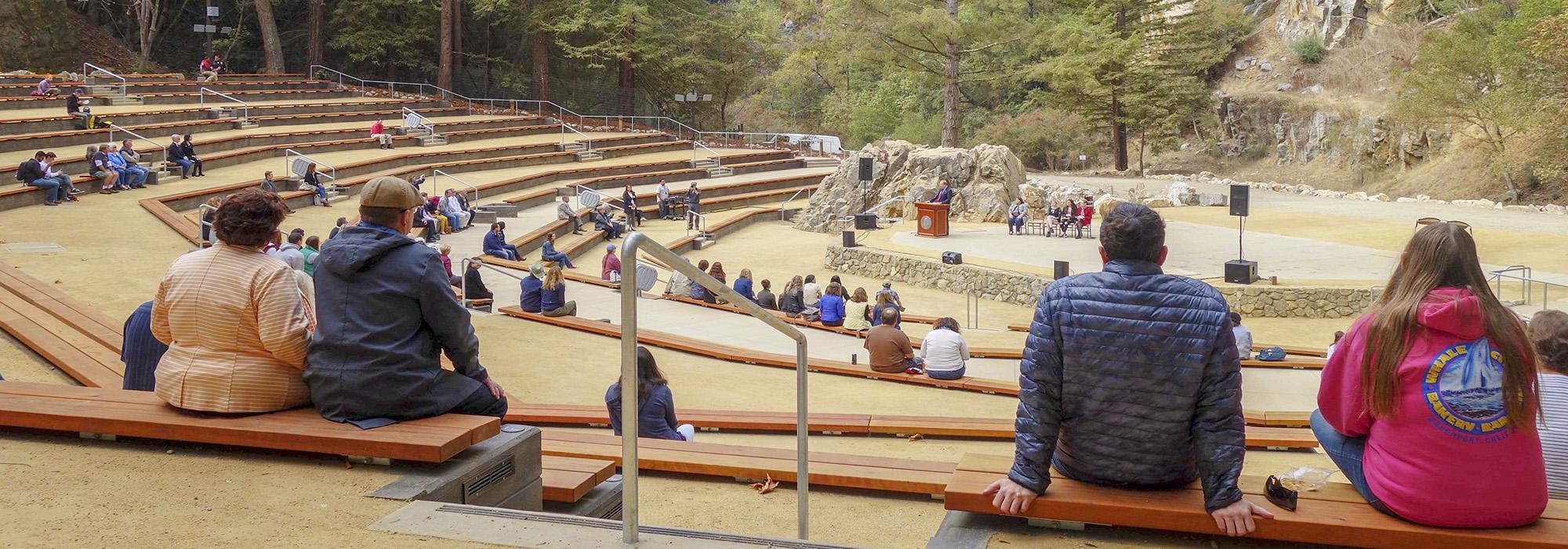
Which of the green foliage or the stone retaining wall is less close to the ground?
the green foliage

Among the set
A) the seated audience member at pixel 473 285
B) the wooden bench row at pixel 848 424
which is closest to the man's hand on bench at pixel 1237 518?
the wooden bench row at pixel 848 424

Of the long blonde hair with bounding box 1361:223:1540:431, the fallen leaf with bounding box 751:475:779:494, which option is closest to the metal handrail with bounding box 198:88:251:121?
the fallen leaf with bounding box 751:475:779:494

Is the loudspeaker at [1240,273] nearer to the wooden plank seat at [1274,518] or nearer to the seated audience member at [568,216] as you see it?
the seated audience member at [568,216]

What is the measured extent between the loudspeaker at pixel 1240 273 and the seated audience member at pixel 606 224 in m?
13.6

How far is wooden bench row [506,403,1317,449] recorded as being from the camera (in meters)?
6.36

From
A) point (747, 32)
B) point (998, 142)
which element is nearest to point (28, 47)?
point (747, 32)

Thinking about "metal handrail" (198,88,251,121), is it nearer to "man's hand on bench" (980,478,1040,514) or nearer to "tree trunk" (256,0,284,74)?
"tree trunk" (256,0,284,74)

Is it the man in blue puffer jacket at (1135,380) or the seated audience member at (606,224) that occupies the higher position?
the man in blue puffer jacket at (1135,380)

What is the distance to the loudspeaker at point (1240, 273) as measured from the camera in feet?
57.7

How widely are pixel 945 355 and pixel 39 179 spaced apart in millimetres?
15400

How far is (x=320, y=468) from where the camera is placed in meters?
3.83

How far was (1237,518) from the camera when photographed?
9.71 feet

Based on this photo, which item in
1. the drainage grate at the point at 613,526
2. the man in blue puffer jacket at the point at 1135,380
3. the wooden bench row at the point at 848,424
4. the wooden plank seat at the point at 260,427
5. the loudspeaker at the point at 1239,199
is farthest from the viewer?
the loudspeaker at the point at 1239,199

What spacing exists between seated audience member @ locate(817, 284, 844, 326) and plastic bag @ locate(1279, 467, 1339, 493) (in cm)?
1059
